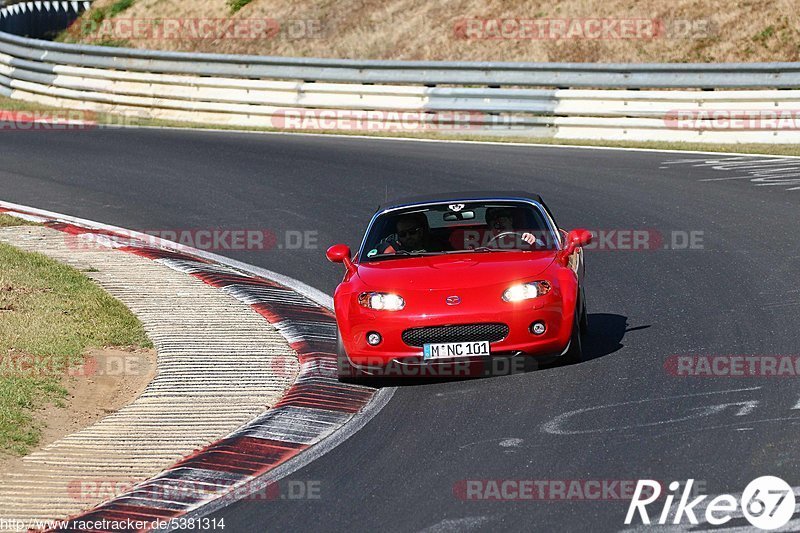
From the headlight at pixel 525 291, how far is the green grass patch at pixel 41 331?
2987 mm

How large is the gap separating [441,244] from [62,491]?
4.16 metres

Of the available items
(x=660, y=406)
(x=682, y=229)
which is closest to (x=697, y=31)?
(x=682, y=229)

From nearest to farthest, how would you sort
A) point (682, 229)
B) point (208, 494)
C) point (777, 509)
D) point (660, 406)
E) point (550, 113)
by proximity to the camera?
point (777, 509)
point (208, 494)
point (660, 406)
point (682, 229)
point (550, 113)

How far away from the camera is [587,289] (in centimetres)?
1215

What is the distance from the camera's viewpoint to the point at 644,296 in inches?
461

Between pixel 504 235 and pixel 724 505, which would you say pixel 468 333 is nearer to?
pixel 504 235

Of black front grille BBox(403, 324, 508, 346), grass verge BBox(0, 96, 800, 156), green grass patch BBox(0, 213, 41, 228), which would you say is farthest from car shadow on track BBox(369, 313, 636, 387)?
grass verge BBox(0, 96, 800, 156)

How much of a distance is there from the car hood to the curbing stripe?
78cm

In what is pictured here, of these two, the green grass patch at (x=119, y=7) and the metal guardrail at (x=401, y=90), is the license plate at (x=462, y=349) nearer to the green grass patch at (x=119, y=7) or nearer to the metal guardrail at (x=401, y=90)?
the metal guardrail at (x=401, y=90)

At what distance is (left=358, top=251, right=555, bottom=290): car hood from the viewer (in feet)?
31.2

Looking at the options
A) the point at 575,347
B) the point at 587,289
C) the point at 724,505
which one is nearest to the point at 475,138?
the point at 587,289

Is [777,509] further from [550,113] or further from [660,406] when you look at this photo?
[550,113]

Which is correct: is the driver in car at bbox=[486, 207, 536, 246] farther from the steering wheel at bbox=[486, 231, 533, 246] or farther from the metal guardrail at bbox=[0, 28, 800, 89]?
the metal guardrail at bbox=[0, 28, 800, 89]

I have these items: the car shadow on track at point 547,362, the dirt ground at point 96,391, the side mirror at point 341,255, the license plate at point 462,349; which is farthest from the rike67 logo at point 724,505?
the side mirror at point 341,255
